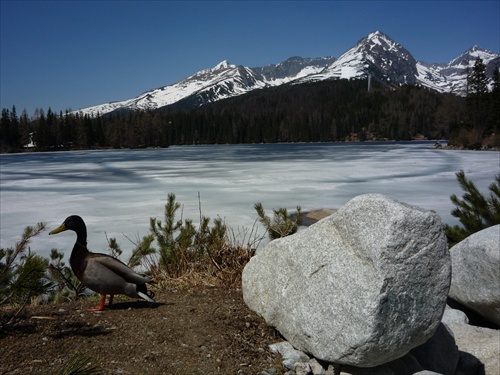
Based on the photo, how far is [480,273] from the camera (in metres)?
5.72

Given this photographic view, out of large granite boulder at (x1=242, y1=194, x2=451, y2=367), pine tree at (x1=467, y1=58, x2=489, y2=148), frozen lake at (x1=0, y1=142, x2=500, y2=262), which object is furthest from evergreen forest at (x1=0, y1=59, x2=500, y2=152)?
large granite boulder at (x1=242, y1=194, x2=451, y2=367)

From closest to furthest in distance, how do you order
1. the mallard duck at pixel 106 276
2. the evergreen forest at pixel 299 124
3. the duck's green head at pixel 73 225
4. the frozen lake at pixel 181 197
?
1. the mallard duck at pixel 106 276
2. the duck's green head at pixel 73 225
3. the frozen lake at pixel 181 197
4. the evergreen forest at pixel 299 124

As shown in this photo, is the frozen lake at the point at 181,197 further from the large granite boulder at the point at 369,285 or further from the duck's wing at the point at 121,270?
the large granite boulder at the point at 369,285

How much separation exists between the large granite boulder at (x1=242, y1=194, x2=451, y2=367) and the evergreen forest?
5754 centimetres

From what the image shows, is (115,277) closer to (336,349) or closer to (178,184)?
(336,349)

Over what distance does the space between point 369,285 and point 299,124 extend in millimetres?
154227

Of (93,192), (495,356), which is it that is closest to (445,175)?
(93,192)

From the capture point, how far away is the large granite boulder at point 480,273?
220 inches

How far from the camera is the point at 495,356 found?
5.02 metres

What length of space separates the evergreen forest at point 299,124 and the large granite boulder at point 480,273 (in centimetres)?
5485

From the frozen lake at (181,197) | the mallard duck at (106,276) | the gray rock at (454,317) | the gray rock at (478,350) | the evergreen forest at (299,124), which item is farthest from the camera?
the evergreen forest at (299,124)

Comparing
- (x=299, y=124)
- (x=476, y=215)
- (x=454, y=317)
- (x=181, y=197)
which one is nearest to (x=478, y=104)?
(x=181, y=197)

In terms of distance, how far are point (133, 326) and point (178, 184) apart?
54.4ft

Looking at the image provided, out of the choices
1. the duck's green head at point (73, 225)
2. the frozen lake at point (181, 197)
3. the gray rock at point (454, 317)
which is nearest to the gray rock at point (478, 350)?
the gray rock at point (454, 317)
